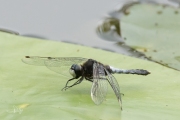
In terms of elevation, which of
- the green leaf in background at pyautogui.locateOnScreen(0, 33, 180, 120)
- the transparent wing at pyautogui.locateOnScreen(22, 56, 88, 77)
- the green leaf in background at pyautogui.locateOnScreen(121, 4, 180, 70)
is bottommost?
the green leaf in background at pyautogui.locateOnScreen(0, 33, 180, 120)

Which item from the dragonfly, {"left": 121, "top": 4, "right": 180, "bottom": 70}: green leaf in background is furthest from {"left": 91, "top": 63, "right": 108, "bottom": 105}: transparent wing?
{"left": 121, "top": 4, "right": 180, "bottom": 70}: green leaf in background

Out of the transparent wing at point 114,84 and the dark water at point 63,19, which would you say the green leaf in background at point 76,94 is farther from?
the dark water at point 63,19

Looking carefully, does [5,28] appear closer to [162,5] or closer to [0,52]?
[0,52]

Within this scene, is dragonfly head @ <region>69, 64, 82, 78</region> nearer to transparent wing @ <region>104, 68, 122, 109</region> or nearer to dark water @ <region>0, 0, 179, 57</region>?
transparent wing @ <region>104, 68, 122, 109</region>

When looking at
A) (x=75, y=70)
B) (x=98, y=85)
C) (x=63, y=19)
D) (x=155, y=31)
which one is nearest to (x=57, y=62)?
(x=75, y=70)

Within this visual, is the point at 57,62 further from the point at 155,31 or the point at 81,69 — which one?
the point at 155,31

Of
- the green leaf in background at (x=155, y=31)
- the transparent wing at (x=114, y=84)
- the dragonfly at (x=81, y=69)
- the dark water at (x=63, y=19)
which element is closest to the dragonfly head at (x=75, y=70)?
the dragonfly at (x=81, y=69)
